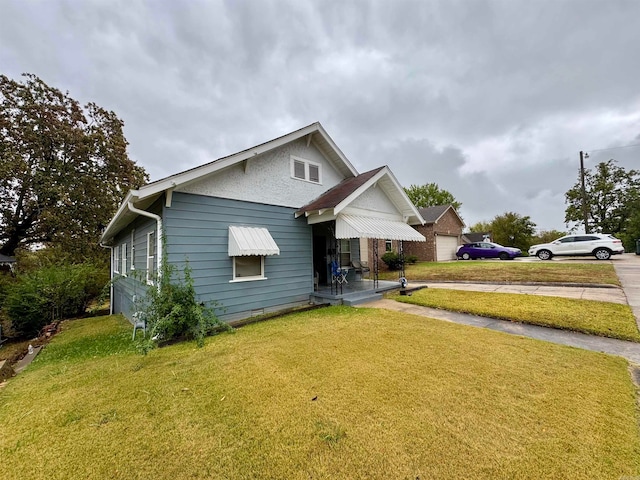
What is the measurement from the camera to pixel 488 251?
2489cm

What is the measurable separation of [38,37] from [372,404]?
749 inches

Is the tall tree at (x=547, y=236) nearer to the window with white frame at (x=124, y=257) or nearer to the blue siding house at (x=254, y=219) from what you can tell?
the blue siding house at (x=254, y=219)

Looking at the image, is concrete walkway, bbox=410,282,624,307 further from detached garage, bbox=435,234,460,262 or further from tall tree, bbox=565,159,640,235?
tall tree, bbox=565,159,640,235

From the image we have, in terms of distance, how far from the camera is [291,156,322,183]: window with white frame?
10.4 m

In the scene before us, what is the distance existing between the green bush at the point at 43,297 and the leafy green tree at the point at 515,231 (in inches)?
1756

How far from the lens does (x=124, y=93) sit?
49.6ft

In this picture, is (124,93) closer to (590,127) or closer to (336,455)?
(336,455)

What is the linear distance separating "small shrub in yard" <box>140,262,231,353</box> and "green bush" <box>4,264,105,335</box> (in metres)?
9.25

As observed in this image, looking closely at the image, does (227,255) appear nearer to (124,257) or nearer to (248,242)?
(248,242)

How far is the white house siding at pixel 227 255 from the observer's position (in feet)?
24.4

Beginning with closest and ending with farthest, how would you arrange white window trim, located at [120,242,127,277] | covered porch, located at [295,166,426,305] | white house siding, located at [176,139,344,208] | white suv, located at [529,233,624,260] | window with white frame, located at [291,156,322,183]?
1. white house siding, located at [176,139,344,208]
2. covered porch, located at [295,166,426,305]
3. window with white frame, located at [291,156,322,183]
4. white window trim, located at [120,242,127,277]
5. white suv, located at [529,233,624,260]

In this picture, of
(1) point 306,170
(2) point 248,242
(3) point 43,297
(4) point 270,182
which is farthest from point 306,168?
(3) point 43,297

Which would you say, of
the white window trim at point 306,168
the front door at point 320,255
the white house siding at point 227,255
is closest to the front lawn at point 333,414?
the white house siding at point 227,255

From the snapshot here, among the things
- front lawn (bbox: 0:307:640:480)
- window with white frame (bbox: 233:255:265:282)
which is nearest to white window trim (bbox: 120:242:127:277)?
window with white frame (bbox: 233:255:265:282)
